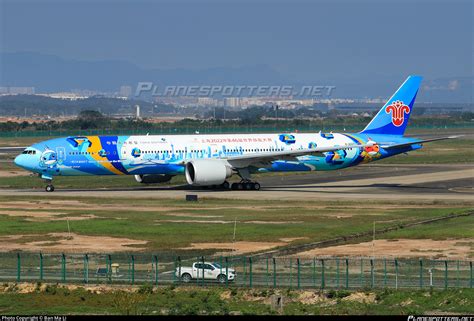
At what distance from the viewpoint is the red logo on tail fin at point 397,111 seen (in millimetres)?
110812

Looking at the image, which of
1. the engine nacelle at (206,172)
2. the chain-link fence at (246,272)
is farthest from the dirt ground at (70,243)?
the engine nacelle at (206,172)

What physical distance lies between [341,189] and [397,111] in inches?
506

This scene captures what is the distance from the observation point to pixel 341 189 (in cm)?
10312

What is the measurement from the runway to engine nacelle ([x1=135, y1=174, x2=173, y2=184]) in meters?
0.88

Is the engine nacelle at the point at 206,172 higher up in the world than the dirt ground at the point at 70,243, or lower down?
higher up

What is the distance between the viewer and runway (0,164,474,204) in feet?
315

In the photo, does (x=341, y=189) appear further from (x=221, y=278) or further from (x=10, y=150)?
Result: (x=10, y=150)

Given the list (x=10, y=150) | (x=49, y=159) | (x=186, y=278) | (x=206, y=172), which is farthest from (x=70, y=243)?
(x=10, y=150)

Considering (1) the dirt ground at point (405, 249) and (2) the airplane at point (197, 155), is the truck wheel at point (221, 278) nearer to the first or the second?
(1) the dirt ground at point (405, 249)

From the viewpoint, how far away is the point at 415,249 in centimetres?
6581

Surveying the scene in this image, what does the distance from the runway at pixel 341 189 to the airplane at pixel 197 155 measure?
189 cm

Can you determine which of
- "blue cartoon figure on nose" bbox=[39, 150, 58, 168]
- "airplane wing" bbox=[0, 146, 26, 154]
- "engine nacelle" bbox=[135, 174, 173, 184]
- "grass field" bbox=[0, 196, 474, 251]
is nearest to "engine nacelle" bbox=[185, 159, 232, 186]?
"engine nacelle" bbox=[135, 174, 173, 184]

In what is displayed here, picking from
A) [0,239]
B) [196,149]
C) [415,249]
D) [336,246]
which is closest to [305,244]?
[336,246]

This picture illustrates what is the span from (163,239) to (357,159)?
39.8m
